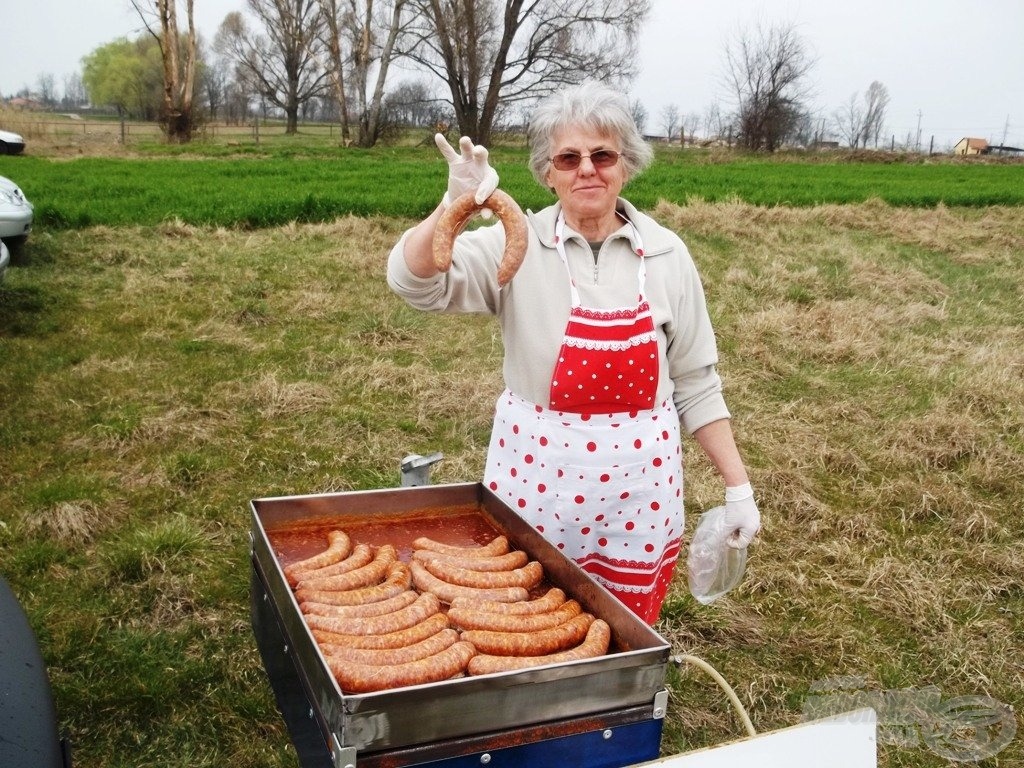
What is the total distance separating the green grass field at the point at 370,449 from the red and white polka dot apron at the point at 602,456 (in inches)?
50.6

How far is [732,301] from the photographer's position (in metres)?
9.84

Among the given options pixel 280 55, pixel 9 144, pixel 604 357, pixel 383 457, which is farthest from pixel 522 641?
pixel 280 55

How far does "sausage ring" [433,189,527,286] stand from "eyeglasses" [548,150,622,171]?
Result: 0.30 metres

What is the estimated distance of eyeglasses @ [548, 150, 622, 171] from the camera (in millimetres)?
2463

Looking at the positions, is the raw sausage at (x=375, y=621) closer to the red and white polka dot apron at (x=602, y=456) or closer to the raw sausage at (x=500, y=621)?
the raw sausage at (x=500, y=621)

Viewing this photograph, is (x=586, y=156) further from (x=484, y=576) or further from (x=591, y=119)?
(x=484, y=576)

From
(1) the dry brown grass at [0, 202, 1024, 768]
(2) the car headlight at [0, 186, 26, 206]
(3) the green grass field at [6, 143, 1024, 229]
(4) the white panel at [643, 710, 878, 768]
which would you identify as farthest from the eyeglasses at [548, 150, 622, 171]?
(3) the green grass field at [6, 143, 1024, 229]

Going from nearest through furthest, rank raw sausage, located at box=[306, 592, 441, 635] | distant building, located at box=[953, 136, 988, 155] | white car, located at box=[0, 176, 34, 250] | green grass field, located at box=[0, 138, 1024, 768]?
1. raw sausage, located at box=[306, 592, 441, 635]
2. green grass field, located at box=[0, 138, 1024, 768]
3. white car, located at box=[0, 176, 34, 250]
4. distant building, located at box=[953, 136, 988, 155]

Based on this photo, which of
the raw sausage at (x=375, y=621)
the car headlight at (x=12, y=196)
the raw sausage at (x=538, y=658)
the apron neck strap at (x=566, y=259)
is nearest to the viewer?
the raw sausage at (x=538, y=658)

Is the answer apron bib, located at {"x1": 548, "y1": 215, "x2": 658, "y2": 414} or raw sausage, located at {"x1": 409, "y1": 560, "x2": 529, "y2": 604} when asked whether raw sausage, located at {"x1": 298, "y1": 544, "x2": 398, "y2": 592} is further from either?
apron bib, located at {"x1": 548, "y1": 215, "x2": 658, "y2": 414}

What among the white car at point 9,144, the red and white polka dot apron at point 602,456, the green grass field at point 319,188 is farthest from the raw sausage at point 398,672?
the white car at point 9,144

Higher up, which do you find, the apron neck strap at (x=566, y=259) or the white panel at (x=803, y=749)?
the apron neck strap at (x=566, y=259)

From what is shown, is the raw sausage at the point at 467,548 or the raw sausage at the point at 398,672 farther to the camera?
the raw sausage at the point at 467,548

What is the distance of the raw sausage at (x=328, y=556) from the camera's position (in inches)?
87.4
